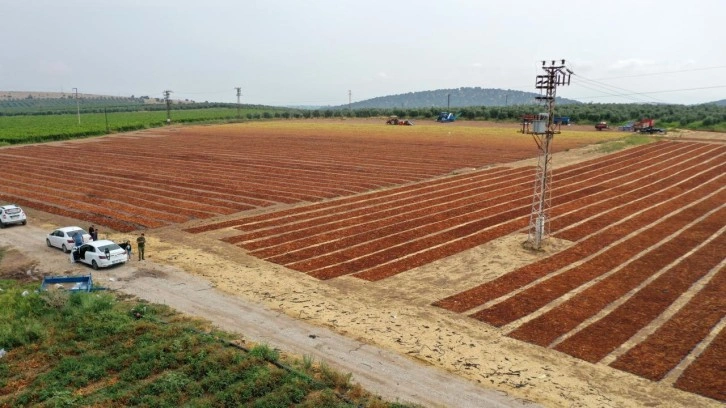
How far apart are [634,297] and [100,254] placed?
2175cm

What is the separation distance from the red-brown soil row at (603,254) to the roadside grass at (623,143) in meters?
27.1

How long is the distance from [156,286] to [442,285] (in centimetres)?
1131

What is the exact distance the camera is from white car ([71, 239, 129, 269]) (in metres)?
21.8

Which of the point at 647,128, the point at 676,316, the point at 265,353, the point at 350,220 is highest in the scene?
the point at 647,128

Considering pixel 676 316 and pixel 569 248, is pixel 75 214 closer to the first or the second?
pixel 569 248

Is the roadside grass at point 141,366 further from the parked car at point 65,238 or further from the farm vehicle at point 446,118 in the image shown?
the farm vehicle at point 446,118

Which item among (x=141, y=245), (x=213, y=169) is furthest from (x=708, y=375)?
(x=213, y=169)

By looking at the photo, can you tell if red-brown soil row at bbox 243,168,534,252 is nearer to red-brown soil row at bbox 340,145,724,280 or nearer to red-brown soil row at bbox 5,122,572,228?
red-brown soil row at bbox 340,145,724,280

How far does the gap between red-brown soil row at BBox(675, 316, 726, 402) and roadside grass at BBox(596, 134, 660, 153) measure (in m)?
53.5

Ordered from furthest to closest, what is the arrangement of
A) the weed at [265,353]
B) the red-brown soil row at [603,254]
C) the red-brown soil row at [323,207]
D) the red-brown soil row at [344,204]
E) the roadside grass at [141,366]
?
1. the red-brown soil row at [323,207]
2. the red-brown soil row at [344,204]
3. the red-brown soil row at [603,254]
4. the weed at [265,353]
5. the roadside grass at [141,366]

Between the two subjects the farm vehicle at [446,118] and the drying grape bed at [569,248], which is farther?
the farm vehicle at [446,118]

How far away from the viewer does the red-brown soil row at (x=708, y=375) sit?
42.3 feet

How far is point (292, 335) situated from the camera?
1559 centimetres

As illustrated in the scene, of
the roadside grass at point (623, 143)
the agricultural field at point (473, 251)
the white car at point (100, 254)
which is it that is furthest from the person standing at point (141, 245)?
the roadside grass at point (623, 143)
